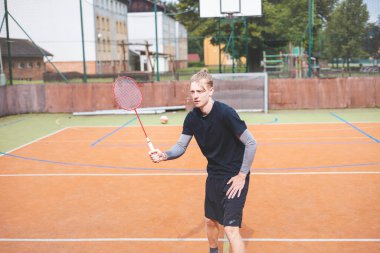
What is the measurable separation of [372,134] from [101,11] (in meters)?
38.3

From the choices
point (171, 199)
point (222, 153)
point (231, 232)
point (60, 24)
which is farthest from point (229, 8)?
point (60, 24)

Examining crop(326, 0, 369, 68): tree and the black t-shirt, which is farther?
crop(326, 0, 369, 68): tree

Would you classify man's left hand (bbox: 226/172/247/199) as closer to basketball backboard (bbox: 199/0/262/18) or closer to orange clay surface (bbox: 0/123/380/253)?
orange clay surface (bbox: 0/123/380/253)

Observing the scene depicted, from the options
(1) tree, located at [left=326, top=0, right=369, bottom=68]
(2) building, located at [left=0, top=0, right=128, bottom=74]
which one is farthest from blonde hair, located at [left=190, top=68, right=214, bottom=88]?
(2) building, located at [left=0, top=0, right=128, bottom=74]

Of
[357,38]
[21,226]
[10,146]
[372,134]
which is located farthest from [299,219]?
[357,38]

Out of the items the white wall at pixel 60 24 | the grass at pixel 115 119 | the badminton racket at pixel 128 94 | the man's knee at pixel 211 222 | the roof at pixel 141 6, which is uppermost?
the roof at pixel 141 6

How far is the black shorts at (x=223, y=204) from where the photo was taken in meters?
3.96

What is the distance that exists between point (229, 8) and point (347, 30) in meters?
8.26

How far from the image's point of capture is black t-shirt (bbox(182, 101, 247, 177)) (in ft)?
12.8

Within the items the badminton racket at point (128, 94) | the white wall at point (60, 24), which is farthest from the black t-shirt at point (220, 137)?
the white wall at point (60, 24)

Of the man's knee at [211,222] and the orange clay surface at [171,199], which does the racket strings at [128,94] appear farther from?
the man's knee at [211,222]

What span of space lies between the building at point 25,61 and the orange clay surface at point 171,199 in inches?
504

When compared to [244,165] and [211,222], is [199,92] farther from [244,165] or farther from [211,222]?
[211,222]

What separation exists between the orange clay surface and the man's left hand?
4.23ft
